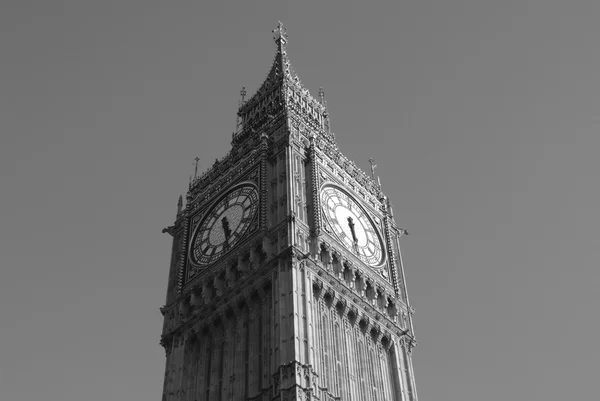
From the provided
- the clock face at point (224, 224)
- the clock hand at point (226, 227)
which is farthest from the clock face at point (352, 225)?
the clock hand at point (226, 227)

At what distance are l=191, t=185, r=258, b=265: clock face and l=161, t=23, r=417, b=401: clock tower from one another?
9 cm

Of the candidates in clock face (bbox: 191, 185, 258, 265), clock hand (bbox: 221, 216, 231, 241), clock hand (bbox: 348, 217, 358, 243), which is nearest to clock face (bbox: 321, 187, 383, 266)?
clock hand (bbox: 348, 217, 358, 243)

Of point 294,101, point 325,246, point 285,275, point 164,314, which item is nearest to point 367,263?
point 325,246

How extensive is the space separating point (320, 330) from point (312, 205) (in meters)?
9.08

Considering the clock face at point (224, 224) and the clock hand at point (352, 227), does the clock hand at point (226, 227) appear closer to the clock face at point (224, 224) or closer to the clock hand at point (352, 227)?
the clock face at point (224, 224)

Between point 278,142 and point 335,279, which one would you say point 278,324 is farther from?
point 278,142

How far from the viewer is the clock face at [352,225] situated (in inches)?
2231

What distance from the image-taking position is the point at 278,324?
47.6 meters

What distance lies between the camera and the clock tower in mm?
47969

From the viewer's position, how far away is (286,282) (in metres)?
49.6

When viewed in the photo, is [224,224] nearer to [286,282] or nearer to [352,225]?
[352,225]

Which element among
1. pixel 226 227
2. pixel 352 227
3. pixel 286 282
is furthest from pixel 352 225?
pixel 286 282

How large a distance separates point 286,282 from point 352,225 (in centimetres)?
1026

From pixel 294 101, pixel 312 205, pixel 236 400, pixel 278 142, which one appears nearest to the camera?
pixel 236 400
